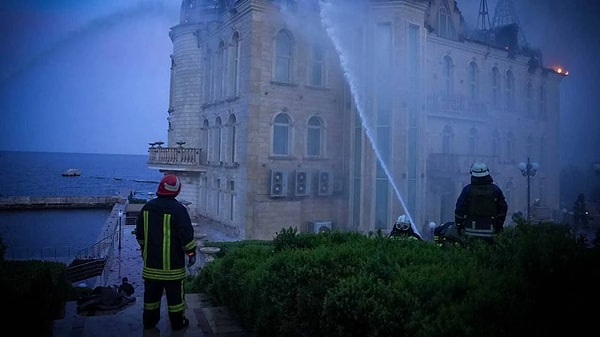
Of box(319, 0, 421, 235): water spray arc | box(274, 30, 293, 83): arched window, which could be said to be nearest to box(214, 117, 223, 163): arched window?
box(274, 30, 293, 83): arched window

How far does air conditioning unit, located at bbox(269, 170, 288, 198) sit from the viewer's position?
711 inches

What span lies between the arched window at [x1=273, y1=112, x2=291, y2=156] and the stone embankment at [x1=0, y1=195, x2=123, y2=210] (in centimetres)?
4257

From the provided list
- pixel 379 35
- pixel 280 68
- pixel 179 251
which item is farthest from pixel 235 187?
pixel 179 251

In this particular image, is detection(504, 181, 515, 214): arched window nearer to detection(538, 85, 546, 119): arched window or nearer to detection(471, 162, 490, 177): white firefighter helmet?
detection(538, 85, 546, 119): arched window

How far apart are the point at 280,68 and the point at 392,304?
1626 centimetres

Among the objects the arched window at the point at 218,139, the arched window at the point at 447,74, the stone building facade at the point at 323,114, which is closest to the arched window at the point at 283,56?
the stone building facade at the point at 323,114

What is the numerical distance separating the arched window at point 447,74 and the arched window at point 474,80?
1752 millimetres

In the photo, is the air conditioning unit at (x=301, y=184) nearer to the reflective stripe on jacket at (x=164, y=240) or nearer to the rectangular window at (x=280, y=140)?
the rectangular window at (x=280, y=140)

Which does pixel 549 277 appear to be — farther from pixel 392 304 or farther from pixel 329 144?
pixel 329 144

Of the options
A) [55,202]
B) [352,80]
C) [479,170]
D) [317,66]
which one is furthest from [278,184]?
[55,202]

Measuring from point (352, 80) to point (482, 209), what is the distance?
42.4 ft

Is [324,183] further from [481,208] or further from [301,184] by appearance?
[481,208]

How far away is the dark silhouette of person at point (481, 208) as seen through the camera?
6.56m

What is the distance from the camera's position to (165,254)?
5.51m
